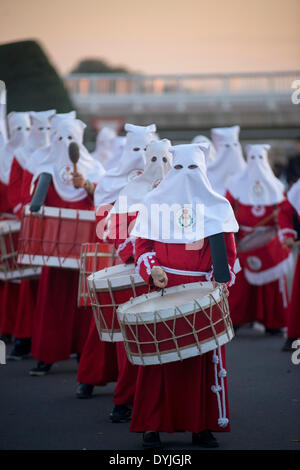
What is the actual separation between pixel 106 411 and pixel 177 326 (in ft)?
6.98

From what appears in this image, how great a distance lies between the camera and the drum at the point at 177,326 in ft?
19.6

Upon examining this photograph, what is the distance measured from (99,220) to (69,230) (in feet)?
1.36

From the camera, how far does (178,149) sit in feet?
21.5

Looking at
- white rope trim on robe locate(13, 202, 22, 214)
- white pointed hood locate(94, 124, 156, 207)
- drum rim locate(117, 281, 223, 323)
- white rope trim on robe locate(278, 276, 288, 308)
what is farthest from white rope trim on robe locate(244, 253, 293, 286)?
drum rim locate(117, 281, 223, 323)

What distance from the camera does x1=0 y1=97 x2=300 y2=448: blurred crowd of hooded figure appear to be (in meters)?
6.47

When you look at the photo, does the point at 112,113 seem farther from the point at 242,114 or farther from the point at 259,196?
the point at 259,196

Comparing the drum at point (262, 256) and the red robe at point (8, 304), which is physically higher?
the drum at point (262, 256)

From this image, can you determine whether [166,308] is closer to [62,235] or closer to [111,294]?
[111,294]

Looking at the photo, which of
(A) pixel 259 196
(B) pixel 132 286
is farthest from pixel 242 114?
(B) pixel 132 286

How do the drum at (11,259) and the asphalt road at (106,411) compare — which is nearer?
the asphalt road at (106,411)

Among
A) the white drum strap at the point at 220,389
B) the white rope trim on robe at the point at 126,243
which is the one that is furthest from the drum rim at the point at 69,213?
the white drum strap at the point at 220,389

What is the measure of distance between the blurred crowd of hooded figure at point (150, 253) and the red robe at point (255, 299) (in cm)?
1

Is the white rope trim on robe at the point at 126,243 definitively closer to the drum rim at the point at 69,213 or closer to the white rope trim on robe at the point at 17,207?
the drum rim at the point at 69,213

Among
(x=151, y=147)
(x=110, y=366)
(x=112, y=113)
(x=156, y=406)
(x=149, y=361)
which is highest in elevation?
(x=151, y=147)
